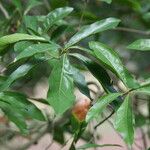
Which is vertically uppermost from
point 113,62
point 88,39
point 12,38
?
point 12,38

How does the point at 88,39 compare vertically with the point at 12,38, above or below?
below

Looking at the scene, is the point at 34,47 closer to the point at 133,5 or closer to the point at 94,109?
the point at 94,109

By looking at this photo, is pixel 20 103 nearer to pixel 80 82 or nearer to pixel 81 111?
pixel 80 82

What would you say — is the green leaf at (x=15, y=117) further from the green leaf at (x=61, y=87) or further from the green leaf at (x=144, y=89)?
the green leaf at (x=144, y=89)

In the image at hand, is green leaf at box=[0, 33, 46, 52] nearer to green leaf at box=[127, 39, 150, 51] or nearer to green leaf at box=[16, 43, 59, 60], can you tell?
green leaf at box=[16, 43, 59, 60]

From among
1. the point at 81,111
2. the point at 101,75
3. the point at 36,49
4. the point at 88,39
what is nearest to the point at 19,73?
the point at 36,49

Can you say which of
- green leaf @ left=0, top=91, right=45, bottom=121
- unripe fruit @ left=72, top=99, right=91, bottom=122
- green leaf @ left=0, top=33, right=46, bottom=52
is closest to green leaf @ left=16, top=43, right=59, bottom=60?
green leaf @ left=0, top=33, right=46, bottom=52

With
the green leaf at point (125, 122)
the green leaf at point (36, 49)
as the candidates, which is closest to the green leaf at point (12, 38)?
the green leaf at point (36, 49)
